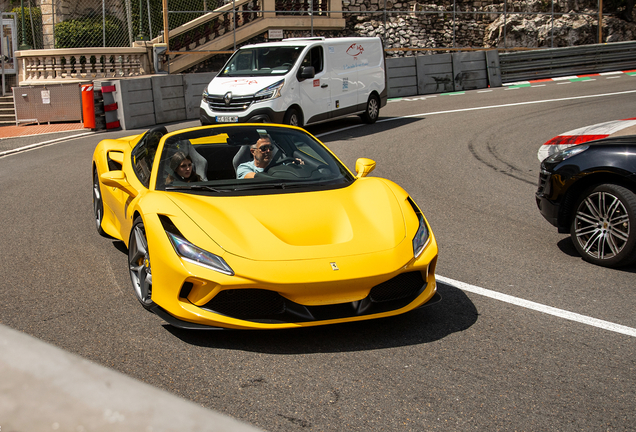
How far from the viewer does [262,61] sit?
14094 millimetres

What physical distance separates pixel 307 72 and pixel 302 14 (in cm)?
1993

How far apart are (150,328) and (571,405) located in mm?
2549

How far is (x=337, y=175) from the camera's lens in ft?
17.8

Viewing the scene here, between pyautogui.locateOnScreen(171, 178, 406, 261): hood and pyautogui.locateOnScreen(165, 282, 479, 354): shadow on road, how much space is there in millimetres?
520

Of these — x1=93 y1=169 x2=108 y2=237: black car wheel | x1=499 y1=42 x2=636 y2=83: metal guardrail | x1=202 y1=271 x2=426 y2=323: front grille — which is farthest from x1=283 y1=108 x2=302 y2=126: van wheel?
x1=499 y1=42 x2=636 y2=83: metal guardrail

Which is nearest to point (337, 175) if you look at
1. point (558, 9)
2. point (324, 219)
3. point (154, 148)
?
point (324, 219)

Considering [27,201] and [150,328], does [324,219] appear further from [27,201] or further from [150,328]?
[27,201]

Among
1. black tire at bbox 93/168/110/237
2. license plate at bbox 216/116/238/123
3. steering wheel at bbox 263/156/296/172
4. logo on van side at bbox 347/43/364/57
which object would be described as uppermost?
logo on van side at bbox 347/43/364/57

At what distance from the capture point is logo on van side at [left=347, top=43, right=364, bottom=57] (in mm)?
15162

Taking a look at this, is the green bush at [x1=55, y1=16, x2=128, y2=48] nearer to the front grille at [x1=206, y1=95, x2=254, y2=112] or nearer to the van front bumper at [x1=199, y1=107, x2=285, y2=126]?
the front grille at [x1=206, y1=95, x2=254, y2=112]

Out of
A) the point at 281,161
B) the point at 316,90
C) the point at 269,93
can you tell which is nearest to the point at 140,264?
the point at 281,161

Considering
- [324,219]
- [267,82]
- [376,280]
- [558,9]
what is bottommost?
[376,280]

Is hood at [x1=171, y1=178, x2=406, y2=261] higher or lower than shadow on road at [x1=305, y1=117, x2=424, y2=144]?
lower

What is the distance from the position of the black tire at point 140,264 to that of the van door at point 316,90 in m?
9.34
